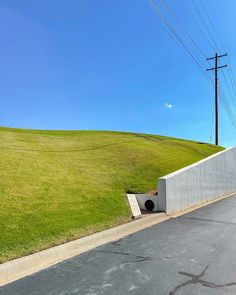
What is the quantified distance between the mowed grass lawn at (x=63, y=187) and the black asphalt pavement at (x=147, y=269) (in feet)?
3.49

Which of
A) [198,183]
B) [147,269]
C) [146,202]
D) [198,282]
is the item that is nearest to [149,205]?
[146,202]

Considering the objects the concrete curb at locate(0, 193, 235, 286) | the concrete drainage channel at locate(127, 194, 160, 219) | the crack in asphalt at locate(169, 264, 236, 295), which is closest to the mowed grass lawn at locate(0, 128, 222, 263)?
the concrete curb at locate(0, 193, 235, 286)

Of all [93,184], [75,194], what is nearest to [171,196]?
[93,184]

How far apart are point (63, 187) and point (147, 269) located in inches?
227

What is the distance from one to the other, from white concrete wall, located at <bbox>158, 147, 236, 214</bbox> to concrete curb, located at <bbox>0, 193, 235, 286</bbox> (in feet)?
8.85

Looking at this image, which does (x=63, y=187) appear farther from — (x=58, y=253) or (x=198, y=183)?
(x=198, y=183)

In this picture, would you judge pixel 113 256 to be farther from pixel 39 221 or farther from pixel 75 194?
pixel 75 194

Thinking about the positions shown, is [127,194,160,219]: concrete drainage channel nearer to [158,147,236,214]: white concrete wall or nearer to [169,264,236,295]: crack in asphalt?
[158,147,236,214]: white concrete wall

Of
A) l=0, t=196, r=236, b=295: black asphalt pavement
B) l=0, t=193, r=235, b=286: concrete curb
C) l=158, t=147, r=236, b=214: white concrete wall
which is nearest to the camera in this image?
l=0, t=196, r=236, b=295: black asphalt pavement

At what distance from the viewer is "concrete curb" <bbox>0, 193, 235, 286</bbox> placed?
591 cm

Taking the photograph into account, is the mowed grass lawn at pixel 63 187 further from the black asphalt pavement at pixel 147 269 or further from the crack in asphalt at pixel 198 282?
the crack in asphalt at pixel 198 282

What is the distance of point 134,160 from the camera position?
1855cm

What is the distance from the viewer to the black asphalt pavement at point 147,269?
204 inches

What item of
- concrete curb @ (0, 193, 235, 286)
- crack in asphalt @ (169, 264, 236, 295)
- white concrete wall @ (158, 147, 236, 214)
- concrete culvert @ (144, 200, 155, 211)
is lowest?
crack in asphalt @ (169, 264, 236, 295)
